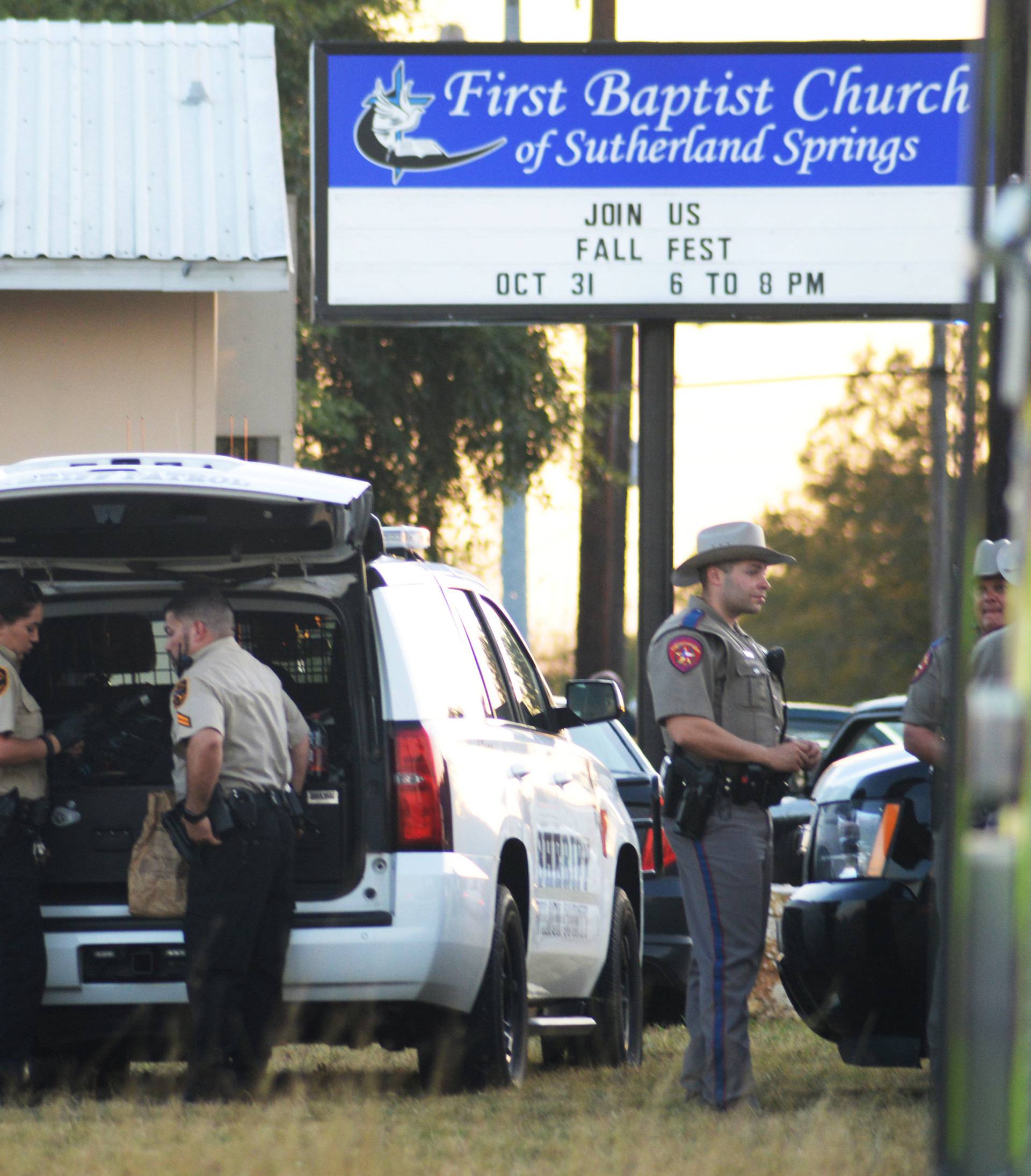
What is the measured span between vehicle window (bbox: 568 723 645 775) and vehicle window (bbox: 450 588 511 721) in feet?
7.91

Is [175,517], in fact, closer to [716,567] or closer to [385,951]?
[385,951]

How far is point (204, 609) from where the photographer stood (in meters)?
6.81

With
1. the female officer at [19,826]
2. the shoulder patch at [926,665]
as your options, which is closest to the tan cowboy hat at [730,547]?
the shoulder patch at [926,665]

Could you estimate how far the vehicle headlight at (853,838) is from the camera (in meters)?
6.73

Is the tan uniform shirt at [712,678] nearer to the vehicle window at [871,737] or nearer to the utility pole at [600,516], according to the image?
the vehicle window at [871,737]

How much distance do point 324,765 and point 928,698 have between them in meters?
1.91

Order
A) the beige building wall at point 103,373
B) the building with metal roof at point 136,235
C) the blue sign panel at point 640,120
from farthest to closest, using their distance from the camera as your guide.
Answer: the beige building wall at point 103,373 < the building with metal roof at point 136,235 < the blue sign panel at point 640,120

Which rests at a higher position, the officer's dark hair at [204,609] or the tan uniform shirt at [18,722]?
the officer's dark hair at [204,609]

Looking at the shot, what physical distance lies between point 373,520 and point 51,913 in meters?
1.57

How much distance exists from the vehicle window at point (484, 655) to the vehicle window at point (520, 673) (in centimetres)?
10

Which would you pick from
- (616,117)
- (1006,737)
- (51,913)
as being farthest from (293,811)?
(616,117)

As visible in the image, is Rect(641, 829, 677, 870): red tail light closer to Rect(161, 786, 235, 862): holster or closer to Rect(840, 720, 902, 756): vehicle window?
Rect(840, 720, 902, 756): vehicle window

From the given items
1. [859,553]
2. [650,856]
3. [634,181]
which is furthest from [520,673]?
[859,553]

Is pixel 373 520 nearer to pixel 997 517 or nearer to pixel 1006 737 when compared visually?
pixel 997 517
